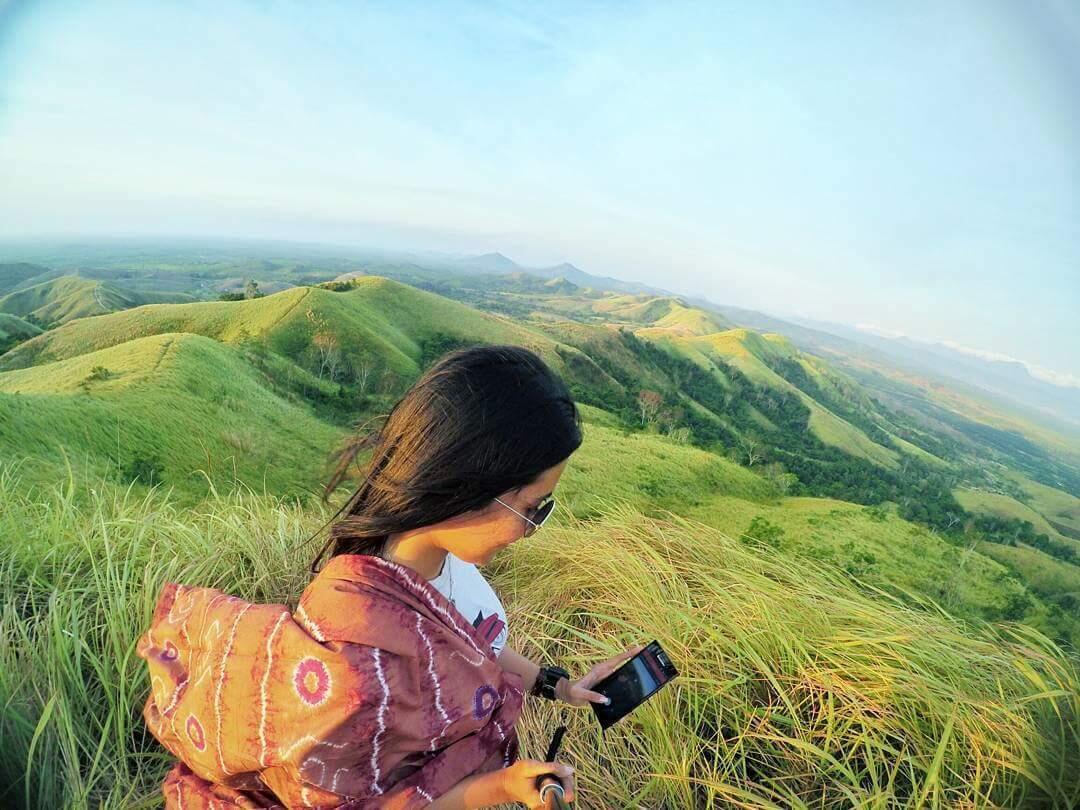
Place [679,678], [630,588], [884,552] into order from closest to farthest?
[679,678]
[630,588]
[884,552]

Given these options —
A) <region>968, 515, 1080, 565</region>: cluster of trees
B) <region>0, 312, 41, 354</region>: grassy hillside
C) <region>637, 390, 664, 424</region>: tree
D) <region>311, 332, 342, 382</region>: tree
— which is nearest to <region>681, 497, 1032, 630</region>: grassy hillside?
<region>968, 515, 1080, 565</region>: cluster of trees

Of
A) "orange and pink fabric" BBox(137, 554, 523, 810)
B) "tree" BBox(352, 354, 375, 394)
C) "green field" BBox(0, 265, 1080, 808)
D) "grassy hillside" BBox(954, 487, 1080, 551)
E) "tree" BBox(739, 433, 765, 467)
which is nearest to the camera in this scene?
"orange and pink fabric" BBox(137, 554, 523, 810)

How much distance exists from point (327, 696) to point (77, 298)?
2067 centimetres

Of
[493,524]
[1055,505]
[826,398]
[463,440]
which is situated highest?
[463,440]

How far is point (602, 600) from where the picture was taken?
2.68 metres

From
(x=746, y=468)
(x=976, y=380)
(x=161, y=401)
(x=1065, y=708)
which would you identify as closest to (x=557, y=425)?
(x=1065, y=708)

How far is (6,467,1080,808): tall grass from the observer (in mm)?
1636

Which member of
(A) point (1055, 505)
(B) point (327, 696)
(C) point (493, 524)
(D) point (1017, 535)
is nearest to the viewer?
(B) point (327, 696)

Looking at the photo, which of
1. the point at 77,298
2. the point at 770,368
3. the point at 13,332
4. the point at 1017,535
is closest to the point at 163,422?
the point at 13,332

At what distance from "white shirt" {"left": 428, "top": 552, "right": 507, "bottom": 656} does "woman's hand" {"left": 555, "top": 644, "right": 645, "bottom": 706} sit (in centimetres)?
23

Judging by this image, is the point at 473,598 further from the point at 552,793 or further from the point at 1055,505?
the point at 1055,505

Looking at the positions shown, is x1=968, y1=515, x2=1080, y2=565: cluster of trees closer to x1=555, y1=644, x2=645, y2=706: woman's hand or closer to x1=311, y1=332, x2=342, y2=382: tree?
x1=555, y1=644, x2=645, y2=706: woman's hand

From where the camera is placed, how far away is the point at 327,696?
0.98m

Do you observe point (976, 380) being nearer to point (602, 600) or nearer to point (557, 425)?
point (602, 600)
